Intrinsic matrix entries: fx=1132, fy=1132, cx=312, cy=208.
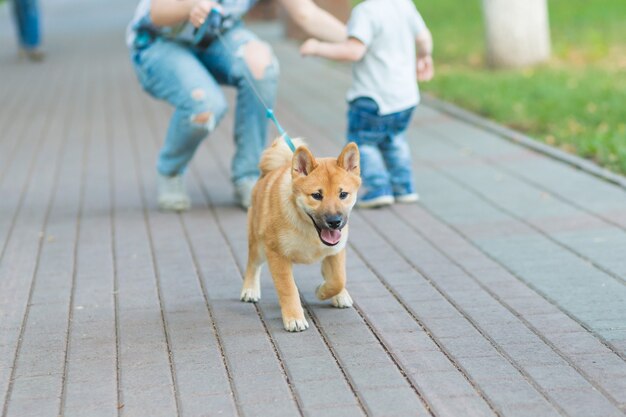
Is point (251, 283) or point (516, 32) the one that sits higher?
point (516, 32)

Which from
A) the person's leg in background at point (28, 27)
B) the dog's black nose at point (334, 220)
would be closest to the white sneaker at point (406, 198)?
the dog's black nose at point (334, 220)

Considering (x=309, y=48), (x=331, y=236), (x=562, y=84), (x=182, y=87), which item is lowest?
(x=562, y=84)

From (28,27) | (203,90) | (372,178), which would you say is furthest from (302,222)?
(28,27)

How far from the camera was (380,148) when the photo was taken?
7918mm

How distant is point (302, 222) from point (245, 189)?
2.63 meters

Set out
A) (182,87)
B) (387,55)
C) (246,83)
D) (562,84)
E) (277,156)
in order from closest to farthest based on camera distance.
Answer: (277,156), (182,87), (246,83), (387,55), (562,84)

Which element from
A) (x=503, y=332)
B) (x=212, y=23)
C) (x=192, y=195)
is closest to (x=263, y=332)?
(x=503, y=332)

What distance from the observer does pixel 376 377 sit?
4.55 meters

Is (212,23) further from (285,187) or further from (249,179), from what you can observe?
(285,187)

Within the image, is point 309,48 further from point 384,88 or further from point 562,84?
point 562,84

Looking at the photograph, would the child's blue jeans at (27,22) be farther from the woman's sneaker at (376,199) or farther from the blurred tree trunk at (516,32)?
the woman's sneaker at (376,199)

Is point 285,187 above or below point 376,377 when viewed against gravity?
above

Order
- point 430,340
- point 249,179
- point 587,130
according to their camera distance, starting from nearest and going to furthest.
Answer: point 430,340
point 249,179
point 587,130

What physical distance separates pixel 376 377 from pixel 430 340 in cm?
52
